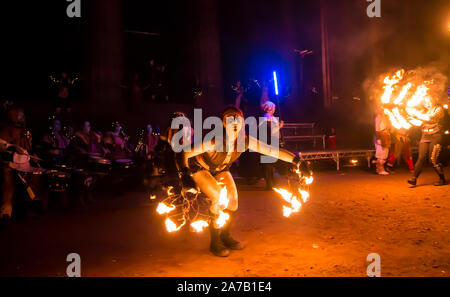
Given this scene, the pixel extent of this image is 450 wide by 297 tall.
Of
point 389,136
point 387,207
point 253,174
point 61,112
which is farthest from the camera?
point 389,136

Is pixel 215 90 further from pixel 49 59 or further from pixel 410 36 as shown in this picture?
pixel 410 36

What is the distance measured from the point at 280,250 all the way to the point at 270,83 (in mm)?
14465

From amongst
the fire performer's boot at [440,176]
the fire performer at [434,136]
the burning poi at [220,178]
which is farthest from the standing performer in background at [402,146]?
the burning poi at [220,178]

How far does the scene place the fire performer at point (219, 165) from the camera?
453cm

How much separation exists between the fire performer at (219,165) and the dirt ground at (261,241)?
0.26 m

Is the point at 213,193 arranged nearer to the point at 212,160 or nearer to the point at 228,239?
the point at 212,160

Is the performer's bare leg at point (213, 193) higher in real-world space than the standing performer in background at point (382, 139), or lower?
lower

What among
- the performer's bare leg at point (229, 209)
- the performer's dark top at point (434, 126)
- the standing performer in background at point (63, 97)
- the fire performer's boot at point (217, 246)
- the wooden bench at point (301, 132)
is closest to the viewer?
the fire performer's boot at point (217, 246)

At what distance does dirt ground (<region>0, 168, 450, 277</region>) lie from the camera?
159 inches

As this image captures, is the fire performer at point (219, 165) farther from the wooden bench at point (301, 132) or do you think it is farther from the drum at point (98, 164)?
→ the wooden bench at point (301, 132)

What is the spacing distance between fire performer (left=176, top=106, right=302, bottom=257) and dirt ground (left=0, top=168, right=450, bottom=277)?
0.26 metres

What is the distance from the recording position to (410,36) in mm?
18422

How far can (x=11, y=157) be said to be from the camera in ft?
21.0
